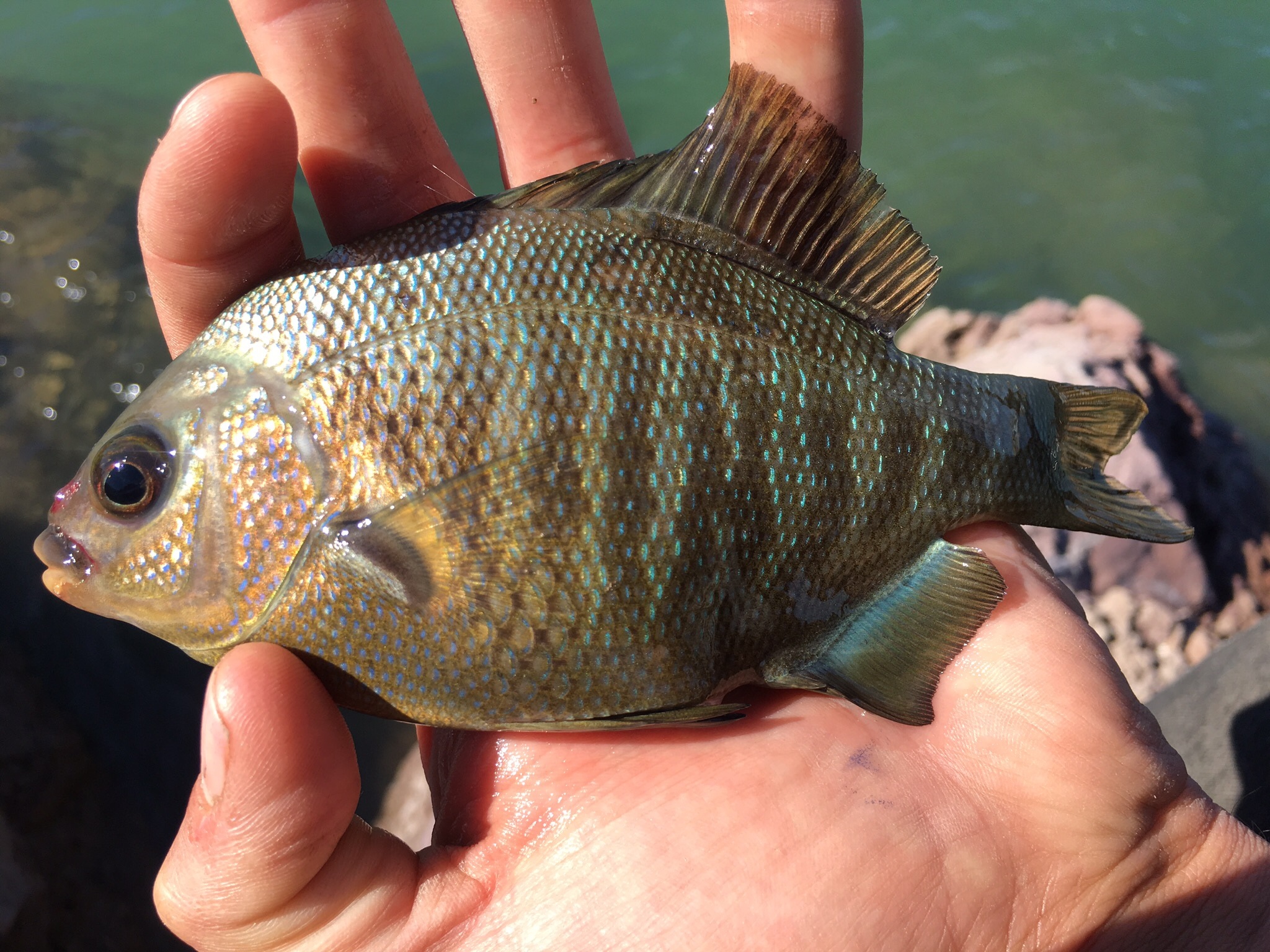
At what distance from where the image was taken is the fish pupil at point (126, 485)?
190cm

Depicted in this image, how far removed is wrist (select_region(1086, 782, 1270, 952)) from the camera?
2.25 m

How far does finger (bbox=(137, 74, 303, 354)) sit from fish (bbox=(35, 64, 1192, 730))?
0.79 ft

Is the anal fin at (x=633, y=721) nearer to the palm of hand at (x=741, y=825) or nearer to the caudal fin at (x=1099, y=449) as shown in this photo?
the palm of hand at (x=741, y=825)

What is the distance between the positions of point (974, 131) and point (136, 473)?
8153 mm

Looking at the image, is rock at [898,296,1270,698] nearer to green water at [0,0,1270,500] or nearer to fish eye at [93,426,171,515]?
green water at [0,0,1270,500]

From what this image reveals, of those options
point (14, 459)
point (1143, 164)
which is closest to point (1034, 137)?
point (1143, 164)

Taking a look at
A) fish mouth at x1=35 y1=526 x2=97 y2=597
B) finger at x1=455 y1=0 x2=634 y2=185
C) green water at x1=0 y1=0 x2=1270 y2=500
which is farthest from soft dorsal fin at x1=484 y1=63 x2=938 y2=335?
green water at x1=0 y1=0 x2=1270 y2=500

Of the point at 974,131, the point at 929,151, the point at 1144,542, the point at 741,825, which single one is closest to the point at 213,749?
the point at 741,825

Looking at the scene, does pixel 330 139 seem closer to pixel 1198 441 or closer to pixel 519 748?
pixel 519 748

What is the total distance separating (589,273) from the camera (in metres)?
2.07

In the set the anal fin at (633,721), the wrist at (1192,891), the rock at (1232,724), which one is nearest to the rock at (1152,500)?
the rock at (1232,724)

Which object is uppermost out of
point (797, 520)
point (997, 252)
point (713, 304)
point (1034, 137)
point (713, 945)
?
point (713, 304)

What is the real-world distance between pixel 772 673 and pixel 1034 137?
7566 mm

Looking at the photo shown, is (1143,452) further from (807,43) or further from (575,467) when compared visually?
(575,467)
